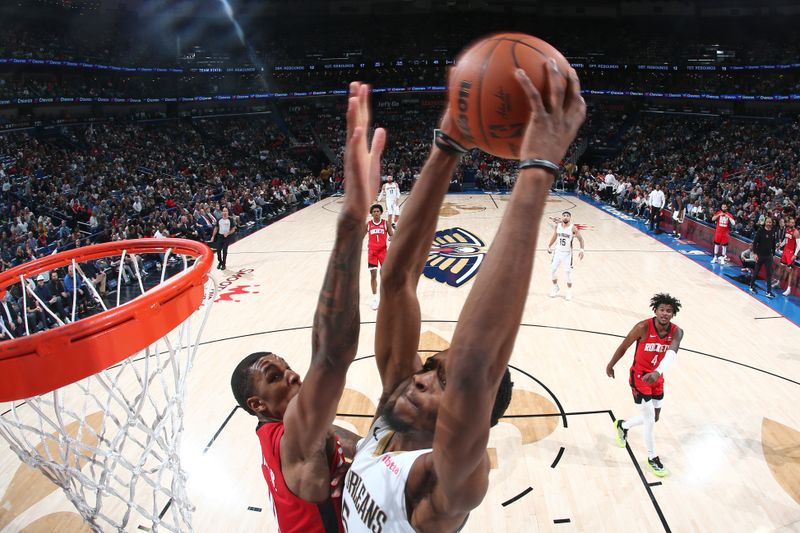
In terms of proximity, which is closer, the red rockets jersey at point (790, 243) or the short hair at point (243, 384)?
the short hair at point (243, 384)

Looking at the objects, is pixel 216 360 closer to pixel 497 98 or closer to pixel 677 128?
pixel 497 98

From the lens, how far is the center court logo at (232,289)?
10211mm

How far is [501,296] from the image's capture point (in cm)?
104

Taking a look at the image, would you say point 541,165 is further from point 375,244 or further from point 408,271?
point 375,244

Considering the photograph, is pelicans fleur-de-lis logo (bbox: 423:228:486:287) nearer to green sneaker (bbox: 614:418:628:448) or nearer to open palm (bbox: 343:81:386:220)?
green sneaker (bbox: 614:418:628:448)

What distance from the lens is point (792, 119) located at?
85.9ft

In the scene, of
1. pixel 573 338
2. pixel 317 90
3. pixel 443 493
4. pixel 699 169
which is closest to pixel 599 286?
pixel 573 338

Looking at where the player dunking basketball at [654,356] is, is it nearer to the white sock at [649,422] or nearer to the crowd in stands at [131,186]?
the white sock at [649,422]

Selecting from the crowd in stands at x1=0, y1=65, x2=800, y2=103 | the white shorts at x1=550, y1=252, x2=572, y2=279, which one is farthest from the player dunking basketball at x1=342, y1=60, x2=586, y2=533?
the crowd in stands at x1=0, y1=65, x2=800, y2=103

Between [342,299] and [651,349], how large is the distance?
448 centimetres

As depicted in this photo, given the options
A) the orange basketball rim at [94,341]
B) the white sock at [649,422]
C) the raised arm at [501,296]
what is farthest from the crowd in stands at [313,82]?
the raised arm at [501,296]

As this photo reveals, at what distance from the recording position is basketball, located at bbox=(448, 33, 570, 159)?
146 cm

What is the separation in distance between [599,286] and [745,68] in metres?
26.7

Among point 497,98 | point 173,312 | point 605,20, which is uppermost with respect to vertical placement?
point 605,20
